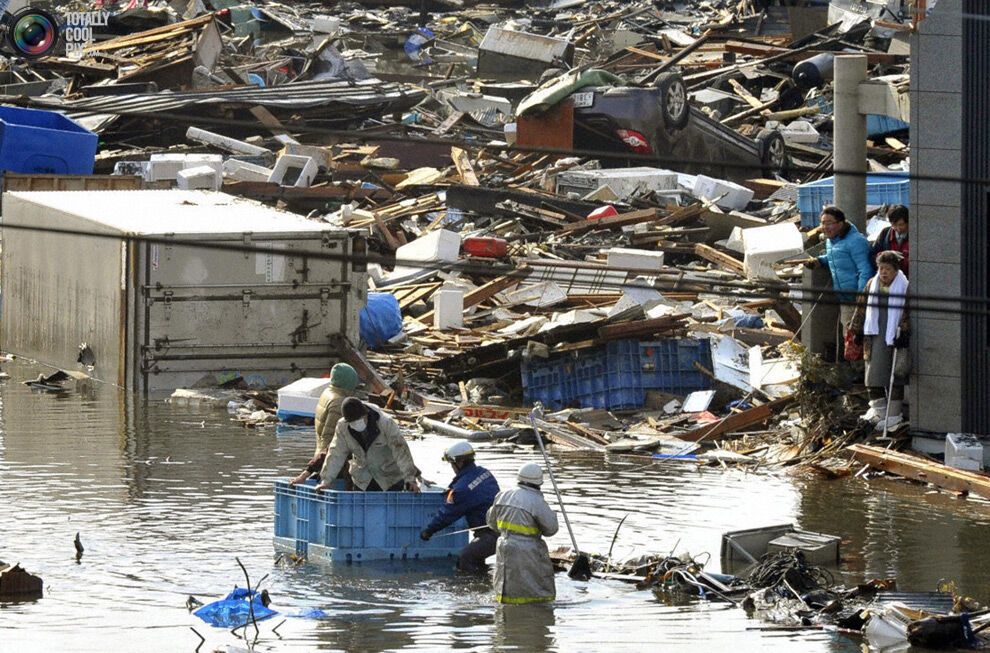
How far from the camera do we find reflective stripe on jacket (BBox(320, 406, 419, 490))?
13211 mm

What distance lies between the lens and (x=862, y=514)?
49.6 feet

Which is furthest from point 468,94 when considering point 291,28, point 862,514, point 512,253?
point 862,514

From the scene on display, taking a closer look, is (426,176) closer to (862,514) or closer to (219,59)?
(219,59)

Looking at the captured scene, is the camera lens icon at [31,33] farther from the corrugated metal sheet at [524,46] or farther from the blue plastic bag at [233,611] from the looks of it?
the blue plastic bag at [233,611]

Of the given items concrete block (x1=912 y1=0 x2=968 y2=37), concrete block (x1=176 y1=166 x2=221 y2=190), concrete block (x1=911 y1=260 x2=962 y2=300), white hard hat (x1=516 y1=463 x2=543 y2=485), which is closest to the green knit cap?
white hard hat (x1=516 y1=463 x2=543 y2=485)

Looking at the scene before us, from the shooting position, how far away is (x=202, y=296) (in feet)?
66.5

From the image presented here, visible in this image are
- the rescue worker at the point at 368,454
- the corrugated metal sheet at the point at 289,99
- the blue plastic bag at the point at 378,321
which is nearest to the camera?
the rescue worker at the point at 368,454

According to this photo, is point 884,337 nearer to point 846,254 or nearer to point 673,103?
point 846,254

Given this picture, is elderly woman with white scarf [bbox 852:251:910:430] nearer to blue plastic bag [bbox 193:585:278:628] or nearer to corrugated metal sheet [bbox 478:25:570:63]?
blue plastic bag [bbox 193:585:278:628]

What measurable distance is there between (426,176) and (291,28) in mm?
26093

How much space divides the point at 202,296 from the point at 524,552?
9.06 metres

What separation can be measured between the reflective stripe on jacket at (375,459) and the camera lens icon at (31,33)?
3249cm

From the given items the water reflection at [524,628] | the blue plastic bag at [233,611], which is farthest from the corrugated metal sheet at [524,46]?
the blue plastic bag at [233,611]

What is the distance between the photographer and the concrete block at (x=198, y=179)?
28391 millimetres
